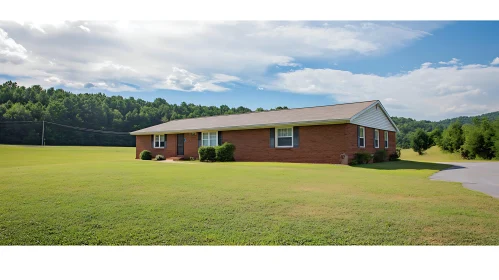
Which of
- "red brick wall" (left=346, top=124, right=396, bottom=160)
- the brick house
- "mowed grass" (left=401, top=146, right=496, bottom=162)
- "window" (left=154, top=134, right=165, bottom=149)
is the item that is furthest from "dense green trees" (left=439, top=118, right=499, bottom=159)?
"window" (left=154, top=134, right=165, bottom=149)

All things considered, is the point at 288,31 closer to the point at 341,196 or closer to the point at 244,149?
the point at 341,196

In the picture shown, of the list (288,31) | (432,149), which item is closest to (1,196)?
(288,31)

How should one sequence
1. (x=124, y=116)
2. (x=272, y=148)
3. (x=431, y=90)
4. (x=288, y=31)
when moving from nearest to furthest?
(x=288, y=31), (x=431, y=90), (x=272, y=148), (x=124, y=116)

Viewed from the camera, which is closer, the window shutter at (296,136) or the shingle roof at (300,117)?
the shingle roof at (300,117)

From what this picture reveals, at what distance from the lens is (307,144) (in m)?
17.2

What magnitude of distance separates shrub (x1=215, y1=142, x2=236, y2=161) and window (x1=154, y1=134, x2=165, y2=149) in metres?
7.31

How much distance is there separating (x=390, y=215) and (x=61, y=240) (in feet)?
15.1

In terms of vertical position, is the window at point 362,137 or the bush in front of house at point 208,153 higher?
the window at point 362,137

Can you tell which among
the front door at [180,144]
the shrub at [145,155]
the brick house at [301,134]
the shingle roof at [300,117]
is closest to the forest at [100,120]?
the shrub at [145,155]

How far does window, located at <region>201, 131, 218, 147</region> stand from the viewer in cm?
2192

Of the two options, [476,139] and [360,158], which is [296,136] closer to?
[360,158]

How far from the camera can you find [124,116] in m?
44.4

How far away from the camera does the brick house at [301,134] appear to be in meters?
16.4

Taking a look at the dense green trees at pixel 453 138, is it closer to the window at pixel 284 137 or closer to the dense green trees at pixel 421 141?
the dense green trees at pixel 421 141
